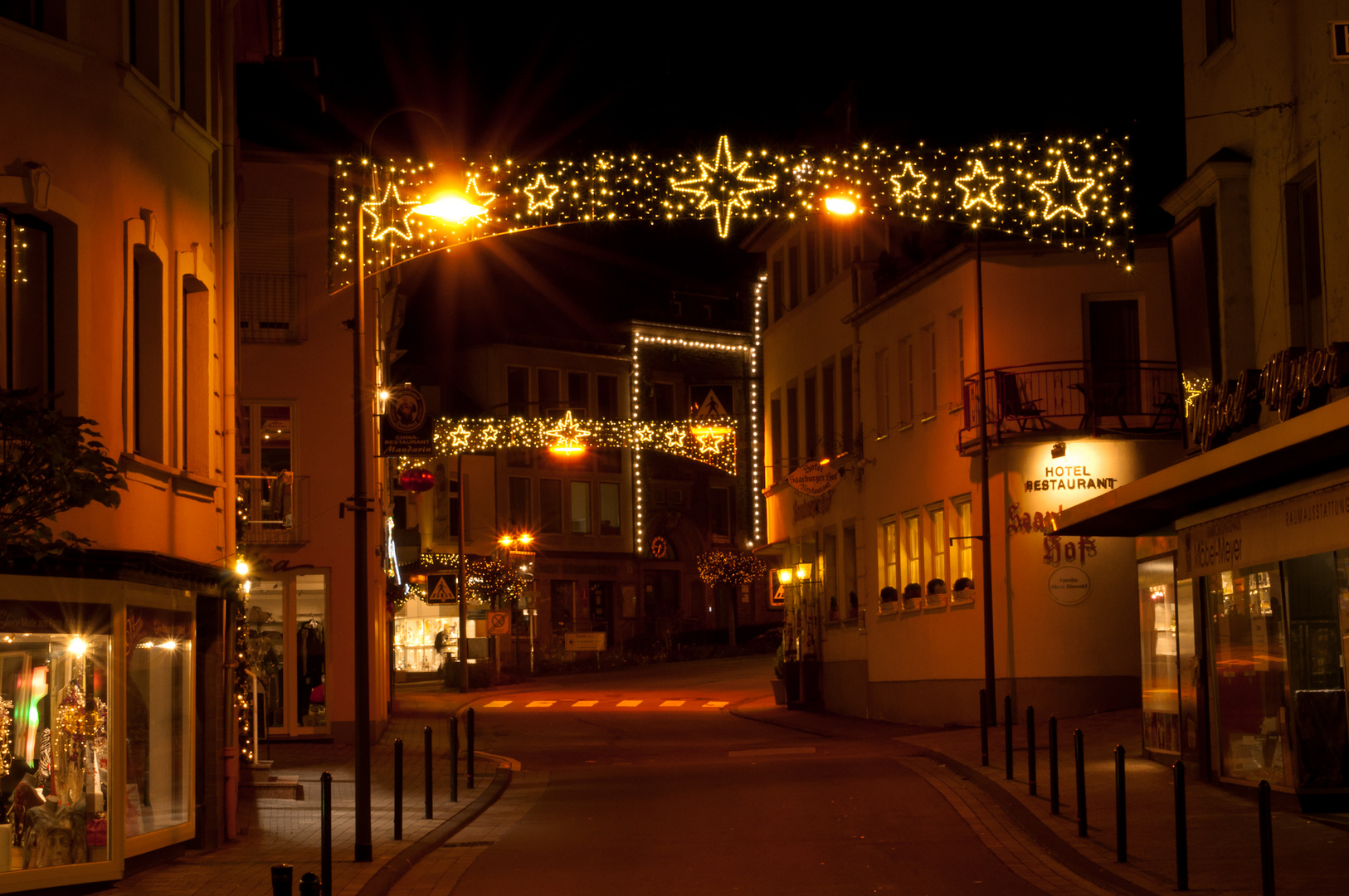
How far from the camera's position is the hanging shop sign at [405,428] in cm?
1627

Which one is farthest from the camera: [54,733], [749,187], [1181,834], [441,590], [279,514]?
[441,590]

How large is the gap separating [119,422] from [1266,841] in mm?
8684

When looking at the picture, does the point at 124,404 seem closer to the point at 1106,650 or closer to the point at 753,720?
the point at 1106,650

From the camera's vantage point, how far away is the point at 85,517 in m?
12.2

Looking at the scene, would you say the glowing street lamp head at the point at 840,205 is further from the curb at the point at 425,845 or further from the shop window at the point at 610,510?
the shop window at the point at 610,510

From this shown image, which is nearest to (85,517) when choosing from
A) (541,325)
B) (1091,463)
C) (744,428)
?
(1091,463)

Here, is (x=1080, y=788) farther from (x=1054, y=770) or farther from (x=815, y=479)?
(x=815, y=479)

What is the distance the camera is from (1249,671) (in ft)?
53.8

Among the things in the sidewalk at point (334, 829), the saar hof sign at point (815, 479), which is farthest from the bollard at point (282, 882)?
the saar hof sign at point (815, 479)

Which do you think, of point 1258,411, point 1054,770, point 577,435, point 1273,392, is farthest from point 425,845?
point 577,435

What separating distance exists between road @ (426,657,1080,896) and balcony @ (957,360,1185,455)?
574cm

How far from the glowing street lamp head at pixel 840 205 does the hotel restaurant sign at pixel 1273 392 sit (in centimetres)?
402

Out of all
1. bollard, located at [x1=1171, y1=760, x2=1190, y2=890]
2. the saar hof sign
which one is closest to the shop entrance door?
the saar hof sign

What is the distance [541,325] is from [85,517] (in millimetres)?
55836
